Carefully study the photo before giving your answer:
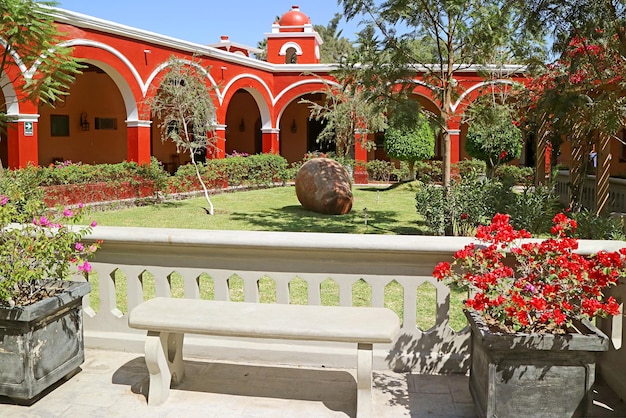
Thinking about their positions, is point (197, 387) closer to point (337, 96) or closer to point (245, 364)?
point (245, 364)

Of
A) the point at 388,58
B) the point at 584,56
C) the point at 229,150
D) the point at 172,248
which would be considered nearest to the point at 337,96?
the point at 229,150

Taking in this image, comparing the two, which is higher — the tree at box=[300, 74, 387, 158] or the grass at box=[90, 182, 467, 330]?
the tree at box=[300, 74, 387, 158]

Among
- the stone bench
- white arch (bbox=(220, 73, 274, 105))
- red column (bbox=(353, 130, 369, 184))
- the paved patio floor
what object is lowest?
the paved patio floor

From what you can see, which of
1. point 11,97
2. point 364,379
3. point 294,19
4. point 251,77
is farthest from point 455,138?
point 364,379

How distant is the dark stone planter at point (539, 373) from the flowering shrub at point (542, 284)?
0.10 meters

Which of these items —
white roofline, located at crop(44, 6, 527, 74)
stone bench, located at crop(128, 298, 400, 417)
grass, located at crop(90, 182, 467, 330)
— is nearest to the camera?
stone bench, located at crop(128, 298, 400, 417)

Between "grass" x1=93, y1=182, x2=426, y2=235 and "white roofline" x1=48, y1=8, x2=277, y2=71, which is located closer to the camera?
"grass" x1=93, y1=182, x2=426, y2=235

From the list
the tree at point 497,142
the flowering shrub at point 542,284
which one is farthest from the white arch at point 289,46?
the flowering shrub at point 542,284

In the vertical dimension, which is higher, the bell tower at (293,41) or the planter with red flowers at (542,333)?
the bell tower at (293,41)

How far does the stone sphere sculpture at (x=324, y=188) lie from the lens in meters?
12.8

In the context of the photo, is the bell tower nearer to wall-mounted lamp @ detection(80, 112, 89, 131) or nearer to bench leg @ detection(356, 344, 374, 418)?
wall-mounted lamp @ detection(80, 112, 89, 131)

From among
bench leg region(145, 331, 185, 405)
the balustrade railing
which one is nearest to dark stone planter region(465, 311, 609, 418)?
the balustrade railing

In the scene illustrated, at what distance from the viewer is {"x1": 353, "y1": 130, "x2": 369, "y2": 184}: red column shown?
19969mm

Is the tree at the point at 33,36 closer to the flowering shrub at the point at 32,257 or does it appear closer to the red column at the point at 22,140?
the red column at the point at 22,140
